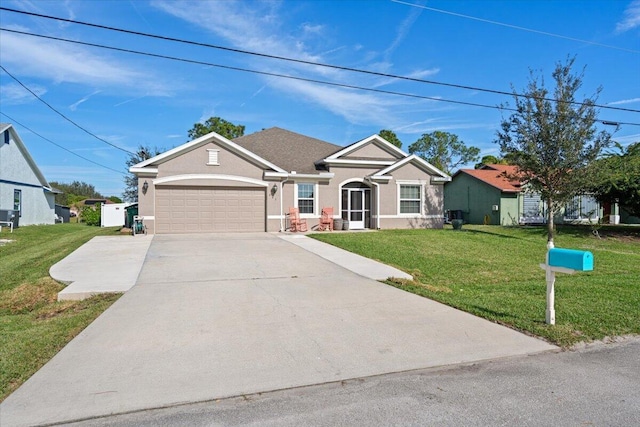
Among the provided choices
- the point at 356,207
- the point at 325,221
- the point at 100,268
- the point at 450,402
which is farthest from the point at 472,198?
the point at 450,402

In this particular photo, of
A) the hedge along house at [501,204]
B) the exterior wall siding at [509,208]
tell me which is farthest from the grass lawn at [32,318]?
the exterior wall siding at [509,208]

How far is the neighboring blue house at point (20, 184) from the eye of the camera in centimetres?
2475

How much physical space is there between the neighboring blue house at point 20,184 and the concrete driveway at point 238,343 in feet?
72.8

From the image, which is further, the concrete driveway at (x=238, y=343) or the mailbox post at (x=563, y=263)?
the mailbox post at (x=563, y=263)

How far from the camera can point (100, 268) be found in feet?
31.0

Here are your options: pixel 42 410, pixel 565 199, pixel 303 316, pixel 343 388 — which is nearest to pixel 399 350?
pixel 343 388

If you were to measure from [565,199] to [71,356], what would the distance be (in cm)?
1884

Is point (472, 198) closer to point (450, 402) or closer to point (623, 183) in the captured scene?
point (623, 183)

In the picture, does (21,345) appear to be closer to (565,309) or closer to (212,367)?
(212,367)

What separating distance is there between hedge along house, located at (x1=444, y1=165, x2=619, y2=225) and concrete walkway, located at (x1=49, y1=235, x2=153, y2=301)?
→ 67.7ft

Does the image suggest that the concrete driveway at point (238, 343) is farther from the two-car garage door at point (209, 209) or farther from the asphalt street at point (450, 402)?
the two-car garage door at point (209, 209)

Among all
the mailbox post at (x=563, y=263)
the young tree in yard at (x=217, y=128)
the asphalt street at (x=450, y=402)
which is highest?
the young tree in yard at (x=217, y=128)

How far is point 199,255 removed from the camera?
11.4 metres

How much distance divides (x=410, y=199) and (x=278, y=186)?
7.18 m
